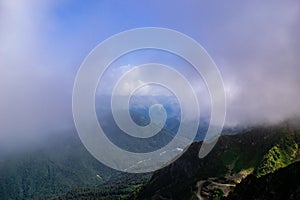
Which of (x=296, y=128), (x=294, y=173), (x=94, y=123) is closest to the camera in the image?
(x=94, y=123)

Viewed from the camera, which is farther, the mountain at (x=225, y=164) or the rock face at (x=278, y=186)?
the mountain at (x=225, y=164)

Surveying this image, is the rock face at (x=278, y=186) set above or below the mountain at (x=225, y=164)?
below

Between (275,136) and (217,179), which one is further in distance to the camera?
(275,136)

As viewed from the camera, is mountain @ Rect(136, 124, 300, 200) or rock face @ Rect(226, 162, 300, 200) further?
mountain @ Rect(136, 124, 300, 200)

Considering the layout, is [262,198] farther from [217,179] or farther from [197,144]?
[197,144]

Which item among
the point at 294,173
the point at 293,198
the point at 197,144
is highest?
the point at 197,144

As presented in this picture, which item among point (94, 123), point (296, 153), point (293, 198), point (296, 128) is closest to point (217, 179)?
point (296, 153)
